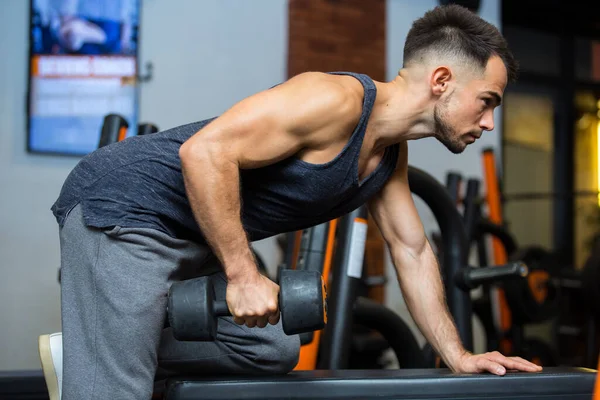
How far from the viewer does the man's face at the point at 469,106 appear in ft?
4.66

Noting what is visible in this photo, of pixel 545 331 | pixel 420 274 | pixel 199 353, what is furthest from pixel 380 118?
pixel 545 331

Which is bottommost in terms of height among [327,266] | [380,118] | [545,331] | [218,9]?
[545,331]

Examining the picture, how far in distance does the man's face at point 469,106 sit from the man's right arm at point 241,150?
0.28m

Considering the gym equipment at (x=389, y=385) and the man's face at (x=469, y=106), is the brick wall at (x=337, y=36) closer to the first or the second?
the man's face at (x=469, y=106)

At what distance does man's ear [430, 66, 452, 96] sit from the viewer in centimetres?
141

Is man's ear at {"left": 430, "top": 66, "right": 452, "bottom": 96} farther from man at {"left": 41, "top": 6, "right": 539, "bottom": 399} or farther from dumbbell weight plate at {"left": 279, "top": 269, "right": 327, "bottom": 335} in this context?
dumbbell weight plate at {"left": 279, "top": 269, "right": 327, "bottom": 335}

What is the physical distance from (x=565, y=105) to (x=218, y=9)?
9.22 feet

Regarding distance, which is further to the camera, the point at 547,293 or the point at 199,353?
the point at 547,293

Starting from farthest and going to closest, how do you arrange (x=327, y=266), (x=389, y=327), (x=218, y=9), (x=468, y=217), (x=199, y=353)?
(x=218, y=9), (x=468, y=217), (x=389, y=327), (x=327, y=266), (x=199, y=353)

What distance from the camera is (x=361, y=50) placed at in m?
4.28

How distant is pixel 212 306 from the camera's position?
1.14 meters

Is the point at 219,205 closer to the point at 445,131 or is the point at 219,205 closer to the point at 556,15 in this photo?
the point at 445,131

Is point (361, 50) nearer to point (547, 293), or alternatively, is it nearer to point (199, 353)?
point (547, 293)

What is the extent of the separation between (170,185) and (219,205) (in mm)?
169
